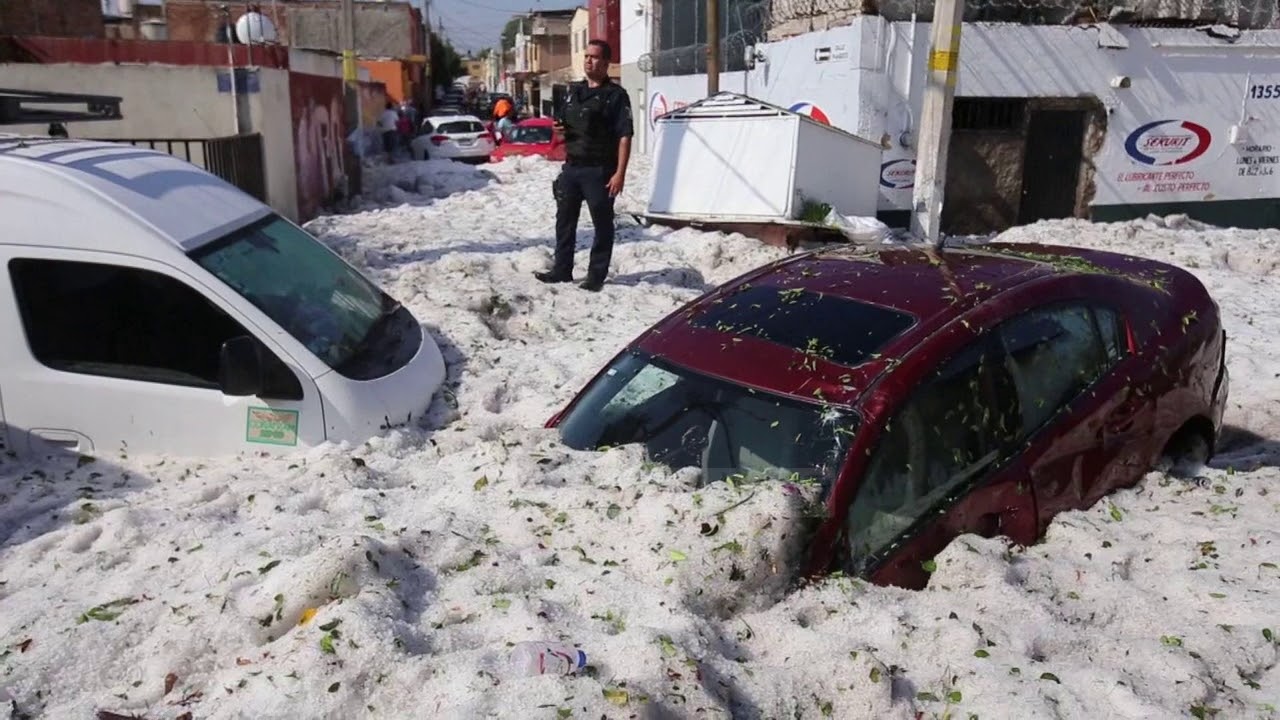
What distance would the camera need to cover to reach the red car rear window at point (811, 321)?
3.63 meters

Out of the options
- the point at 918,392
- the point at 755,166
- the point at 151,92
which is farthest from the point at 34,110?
the point at 755,166

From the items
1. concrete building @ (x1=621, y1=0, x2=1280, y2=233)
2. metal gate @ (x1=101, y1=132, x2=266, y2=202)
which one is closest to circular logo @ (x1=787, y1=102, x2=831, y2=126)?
concrete building @ (x1=621, y1=0, x2=1280, y2=233)

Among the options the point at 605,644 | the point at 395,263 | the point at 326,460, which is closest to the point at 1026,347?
the point at 605,644

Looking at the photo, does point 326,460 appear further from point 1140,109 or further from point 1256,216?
point 1256,216

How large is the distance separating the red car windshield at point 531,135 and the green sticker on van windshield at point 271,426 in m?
19.6

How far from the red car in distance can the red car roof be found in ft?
58.8

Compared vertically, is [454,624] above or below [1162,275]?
below

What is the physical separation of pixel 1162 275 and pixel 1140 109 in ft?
37.9

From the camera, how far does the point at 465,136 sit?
2547 cm

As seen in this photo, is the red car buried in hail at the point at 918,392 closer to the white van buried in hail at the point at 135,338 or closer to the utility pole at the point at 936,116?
Answer: the white van buried in hail at the point at 135,338

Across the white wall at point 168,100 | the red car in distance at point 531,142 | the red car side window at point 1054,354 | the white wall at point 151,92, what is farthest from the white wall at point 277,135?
the red car side window at point 1054,354

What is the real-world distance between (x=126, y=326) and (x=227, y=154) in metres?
6.78

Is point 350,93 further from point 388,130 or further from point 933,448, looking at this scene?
point 933,448

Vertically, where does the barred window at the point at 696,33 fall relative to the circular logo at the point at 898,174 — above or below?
above
